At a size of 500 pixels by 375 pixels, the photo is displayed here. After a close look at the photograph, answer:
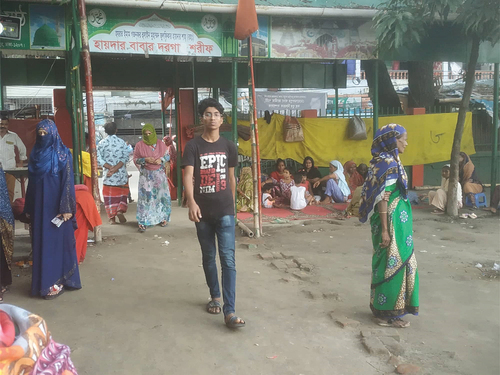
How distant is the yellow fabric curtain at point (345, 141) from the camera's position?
1088 centimetres

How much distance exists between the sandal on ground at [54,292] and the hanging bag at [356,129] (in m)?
7.84

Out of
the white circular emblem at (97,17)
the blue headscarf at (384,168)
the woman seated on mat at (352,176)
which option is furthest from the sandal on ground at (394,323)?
the woman seated on mat at (352,176)

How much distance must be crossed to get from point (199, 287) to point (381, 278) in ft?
6.17

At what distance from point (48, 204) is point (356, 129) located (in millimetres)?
7843

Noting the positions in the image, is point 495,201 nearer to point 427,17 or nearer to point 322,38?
point 427,17

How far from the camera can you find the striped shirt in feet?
28.3

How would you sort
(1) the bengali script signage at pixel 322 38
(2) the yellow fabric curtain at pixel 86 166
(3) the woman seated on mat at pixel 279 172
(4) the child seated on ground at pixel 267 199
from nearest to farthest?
1. (2) the yellow fabric curtain at pixel 86 166
2. (1) the bengali script signage at pixel 322 38
3. (4) the child seated on ground at pixel 267 199
4. (3) the woman seated on mat at pixel 279 172

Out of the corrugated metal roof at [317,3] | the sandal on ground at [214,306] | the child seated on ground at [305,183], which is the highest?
the corrugated metal roof at [317,3]

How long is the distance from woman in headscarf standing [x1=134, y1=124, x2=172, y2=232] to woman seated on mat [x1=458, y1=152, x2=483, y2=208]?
553 cm

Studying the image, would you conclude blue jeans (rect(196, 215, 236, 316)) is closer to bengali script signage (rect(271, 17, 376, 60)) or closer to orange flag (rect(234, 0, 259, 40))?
orange flag (rect(234, 0, 259, 40))

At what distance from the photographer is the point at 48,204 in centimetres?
456

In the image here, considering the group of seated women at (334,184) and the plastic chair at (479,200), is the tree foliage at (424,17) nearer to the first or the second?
the group of seated women at (334,184)

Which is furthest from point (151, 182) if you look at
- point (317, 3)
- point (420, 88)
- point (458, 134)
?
point (420, 88)

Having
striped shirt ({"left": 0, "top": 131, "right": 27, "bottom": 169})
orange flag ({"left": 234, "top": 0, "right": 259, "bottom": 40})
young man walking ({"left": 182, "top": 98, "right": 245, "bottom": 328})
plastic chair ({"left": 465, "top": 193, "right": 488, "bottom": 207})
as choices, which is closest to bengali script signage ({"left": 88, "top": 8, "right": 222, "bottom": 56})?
orange flag ({"left": 234, "top": 0, "right": 259, "bottom": 40})
